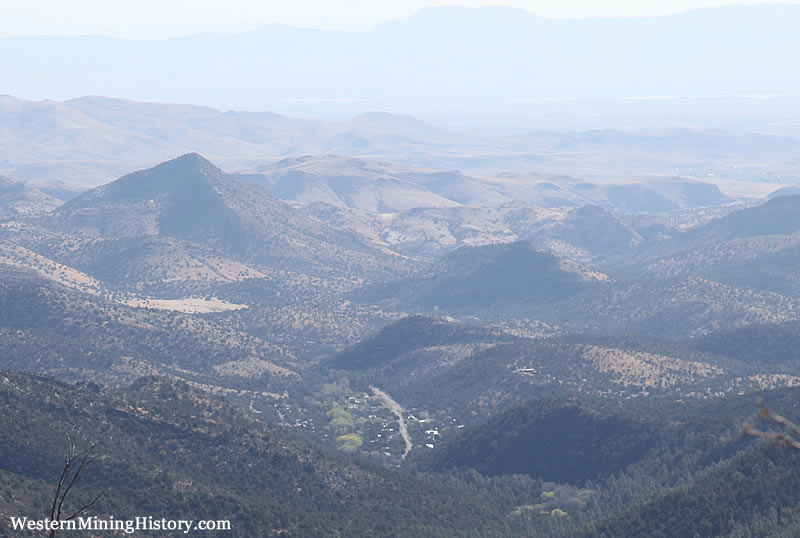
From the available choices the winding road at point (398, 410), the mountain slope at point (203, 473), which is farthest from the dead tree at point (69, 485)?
the winding road at point (398, 410)

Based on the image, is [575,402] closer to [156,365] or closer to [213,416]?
[213,416]

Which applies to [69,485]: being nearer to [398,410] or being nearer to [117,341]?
[398,410]

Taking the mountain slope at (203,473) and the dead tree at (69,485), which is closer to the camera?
the dead tree at (69,485)

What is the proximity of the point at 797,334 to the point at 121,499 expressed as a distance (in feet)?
359

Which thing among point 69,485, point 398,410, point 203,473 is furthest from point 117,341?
point 69,485

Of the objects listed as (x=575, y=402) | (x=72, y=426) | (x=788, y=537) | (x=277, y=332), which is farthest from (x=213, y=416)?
(x=277, y=332)

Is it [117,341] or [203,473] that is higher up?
[203,473]

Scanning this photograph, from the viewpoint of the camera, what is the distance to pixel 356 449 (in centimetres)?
12044

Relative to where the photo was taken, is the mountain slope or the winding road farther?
the winding road

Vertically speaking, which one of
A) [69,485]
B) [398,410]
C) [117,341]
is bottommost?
[398,410]

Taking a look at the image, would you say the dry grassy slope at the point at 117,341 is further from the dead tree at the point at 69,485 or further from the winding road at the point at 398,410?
the dead tree at the point at 69,485

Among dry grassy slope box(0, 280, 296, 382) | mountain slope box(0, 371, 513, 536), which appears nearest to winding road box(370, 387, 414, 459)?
dry grassy slope box(0, 280, 296, 382)

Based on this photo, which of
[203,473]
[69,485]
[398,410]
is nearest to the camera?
[69,485]

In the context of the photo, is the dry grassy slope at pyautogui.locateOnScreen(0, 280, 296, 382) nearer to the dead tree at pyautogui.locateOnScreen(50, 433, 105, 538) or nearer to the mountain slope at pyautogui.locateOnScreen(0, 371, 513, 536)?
the mountain slope at pyautogui.locateOnScreen(0, 371, 513, 536)
